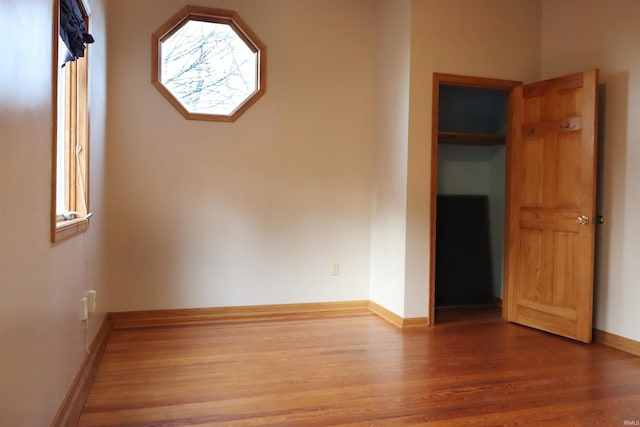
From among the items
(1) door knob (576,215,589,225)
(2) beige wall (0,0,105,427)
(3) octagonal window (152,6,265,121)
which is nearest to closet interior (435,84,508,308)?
(1) door knob (576,215,589,225)

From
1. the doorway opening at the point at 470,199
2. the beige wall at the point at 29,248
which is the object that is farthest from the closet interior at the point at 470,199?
the beige wall at the point at 29,248

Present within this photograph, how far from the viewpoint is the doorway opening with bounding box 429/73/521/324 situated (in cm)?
422

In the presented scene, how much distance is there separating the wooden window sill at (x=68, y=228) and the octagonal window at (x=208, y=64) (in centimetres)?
150

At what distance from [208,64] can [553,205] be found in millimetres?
2979

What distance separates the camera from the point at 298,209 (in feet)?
12.8

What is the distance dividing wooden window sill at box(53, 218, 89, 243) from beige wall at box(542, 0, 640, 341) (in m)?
3.42

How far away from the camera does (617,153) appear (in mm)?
3160

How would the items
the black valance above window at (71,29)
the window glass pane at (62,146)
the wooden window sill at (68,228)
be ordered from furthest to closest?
the window glass pane at (62,146)
the black valance above window at (71,29)
the wooden window sill at (68,228)

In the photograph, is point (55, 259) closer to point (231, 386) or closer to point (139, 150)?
point (231, 386)

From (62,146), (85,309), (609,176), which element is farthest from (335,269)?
(62,146)

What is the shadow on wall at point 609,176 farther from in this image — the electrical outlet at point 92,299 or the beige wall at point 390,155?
the electrical outlet at point 92,299

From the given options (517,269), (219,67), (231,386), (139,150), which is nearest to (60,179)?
(139,150)

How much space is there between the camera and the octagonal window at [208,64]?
3.59 m

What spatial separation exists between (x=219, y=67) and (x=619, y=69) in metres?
3.02
